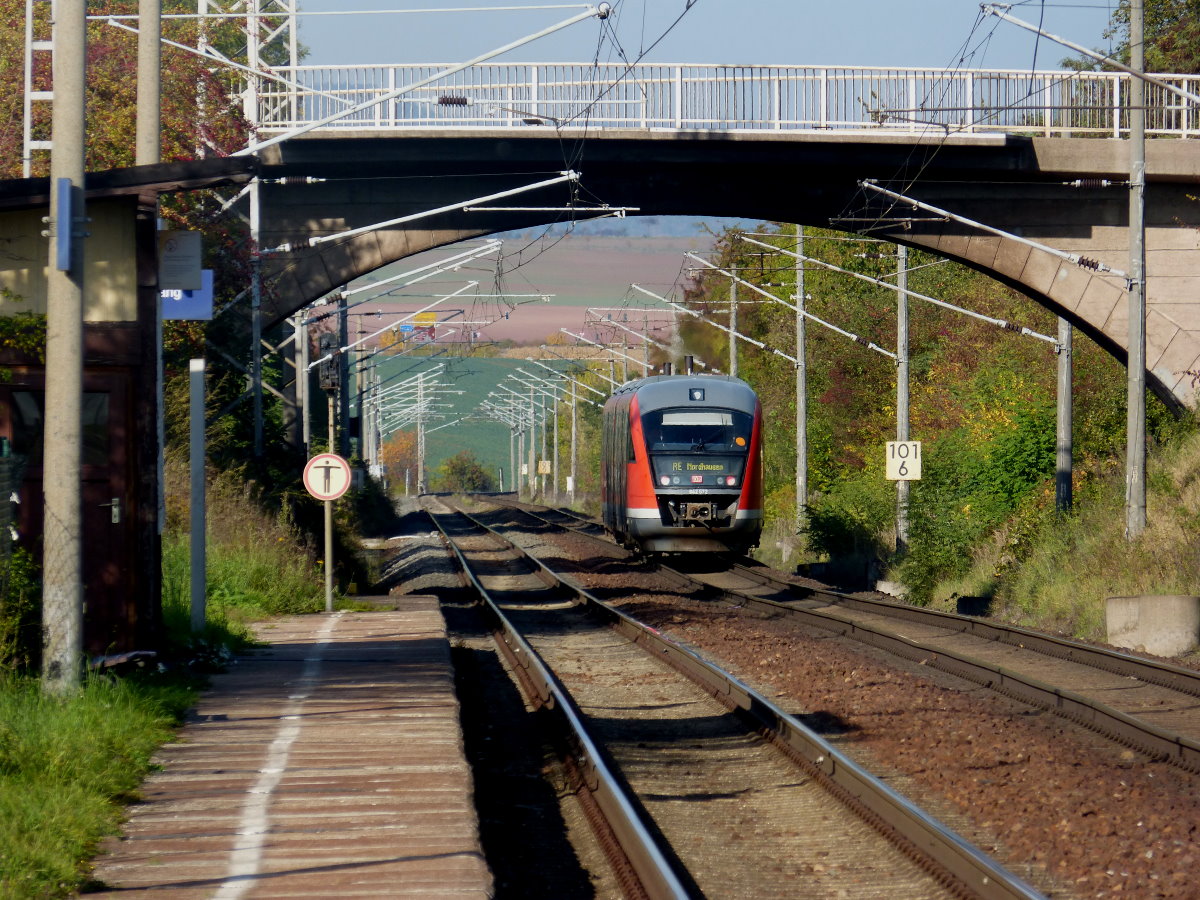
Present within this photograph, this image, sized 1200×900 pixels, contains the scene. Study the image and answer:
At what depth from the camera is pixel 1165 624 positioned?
18.0 meters

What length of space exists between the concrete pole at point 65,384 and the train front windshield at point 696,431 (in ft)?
61.4

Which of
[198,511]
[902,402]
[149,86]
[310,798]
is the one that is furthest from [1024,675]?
[902,402]

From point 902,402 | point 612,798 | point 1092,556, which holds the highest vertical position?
point 902,402

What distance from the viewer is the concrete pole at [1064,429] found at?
27.4 m

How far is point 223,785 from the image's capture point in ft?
28.5

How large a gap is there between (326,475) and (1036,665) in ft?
29.1

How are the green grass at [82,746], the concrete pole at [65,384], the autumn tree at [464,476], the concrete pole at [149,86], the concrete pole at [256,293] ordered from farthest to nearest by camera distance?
the autumn tree at [464,476] → the concrete pole at [256,293] → the concrete pole at [149,86] → the concrete pole at [65,384] → the green grass at [82,746]

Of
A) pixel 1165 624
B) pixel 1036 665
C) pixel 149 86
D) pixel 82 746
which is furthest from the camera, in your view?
pixel 1165 624

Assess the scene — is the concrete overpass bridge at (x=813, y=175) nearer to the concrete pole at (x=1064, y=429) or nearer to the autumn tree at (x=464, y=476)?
the concrete pole at (x=1064, y=429)

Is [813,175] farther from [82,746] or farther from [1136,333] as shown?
[82,746]

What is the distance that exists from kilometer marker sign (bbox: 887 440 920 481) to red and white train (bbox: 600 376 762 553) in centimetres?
272

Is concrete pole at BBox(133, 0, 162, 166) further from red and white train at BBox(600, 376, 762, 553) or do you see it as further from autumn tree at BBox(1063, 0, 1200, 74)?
autumn tree at BBox(1063, 0, 1200, 74)

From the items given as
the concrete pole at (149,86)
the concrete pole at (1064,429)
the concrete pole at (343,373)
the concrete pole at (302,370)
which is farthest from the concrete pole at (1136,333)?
the concrete pole at (343,373)

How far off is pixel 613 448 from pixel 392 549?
46.4 feet
